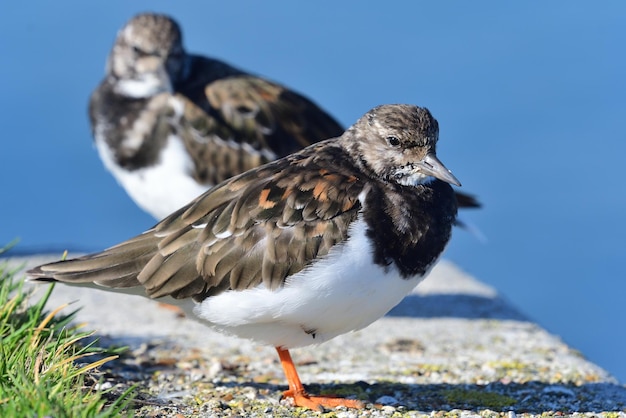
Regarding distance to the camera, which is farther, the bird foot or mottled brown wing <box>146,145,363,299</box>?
the bird foot

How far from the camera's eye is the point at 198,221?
430 cm

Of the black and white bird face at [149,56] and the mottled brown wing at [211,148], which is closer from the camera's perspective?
the mottled brown wing at [211,148]

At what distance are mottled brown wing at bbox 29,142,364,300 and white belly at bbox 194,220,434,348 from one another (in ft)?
0.17

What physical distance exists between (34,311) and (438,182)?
73.1 inches

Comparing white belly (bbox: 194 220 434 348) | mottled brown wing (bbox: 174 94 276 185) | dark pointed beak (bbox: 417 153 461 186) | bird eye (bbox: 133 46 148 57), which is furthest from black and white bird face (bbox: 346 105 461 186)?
bird eye (bbox: 133 46 148 57)

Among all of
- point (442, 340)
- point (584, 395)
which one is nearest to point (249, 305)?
point (584, 395)

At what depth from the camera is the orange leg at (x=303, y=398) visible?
419cm

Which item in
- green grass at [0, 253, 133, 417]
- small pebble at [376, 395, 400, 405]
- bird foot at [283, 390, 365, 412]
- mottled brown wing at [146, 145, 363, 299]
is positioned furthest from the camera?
small pebble at [376, 395, 400, 405]

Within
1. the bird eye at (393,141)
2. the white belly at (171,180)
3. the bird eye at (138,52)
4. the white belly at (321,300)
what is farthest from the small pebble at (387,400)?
the bird eye at (138,52)

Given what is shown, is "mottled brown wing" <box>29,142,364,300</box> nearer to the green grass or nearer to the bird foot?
the green grass

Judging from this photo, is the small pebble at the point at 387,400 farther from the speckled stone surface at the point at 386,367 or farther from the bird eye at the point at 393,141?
the bird eye at the point at 393,141

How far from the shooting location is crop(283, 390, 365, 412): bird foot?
13.7 feet

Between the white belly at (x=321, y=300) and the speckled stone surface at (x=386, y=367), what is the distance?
344mm

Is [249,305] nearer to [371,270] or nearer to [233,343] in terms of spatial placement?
[371,270]
